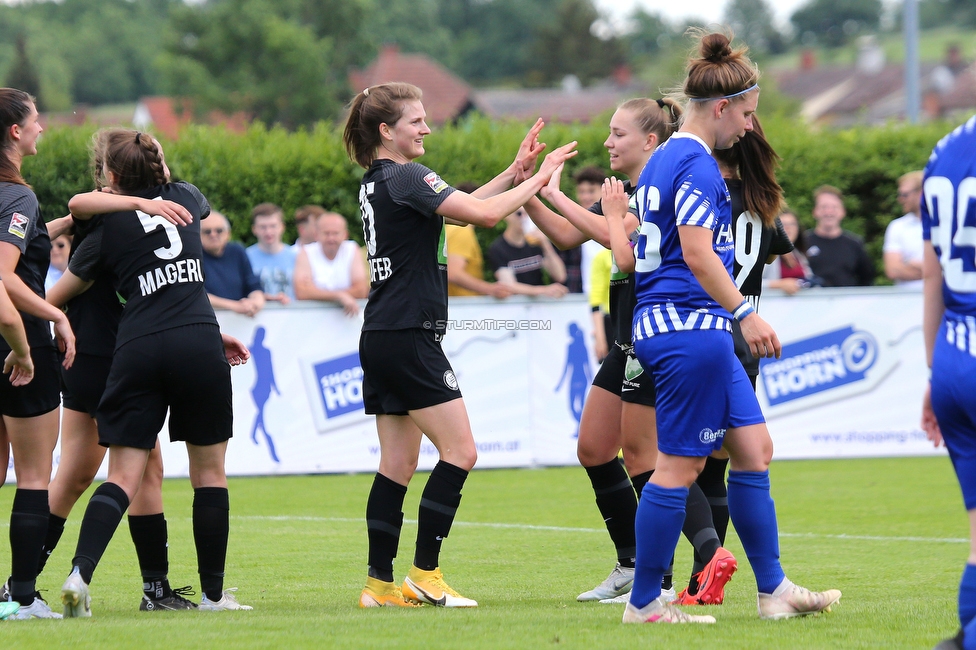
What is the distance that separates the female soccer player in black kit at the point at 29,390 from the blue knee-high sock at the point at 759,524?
2.81m

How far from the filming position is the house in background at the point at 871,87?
3360 inches

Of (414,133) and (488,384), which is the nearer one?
(414,133)

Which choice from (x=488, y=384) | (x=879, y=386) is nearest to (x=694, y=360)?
(x=488, y=384)

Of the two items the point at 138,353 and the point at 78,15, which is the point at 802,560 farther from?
the point at 78,15

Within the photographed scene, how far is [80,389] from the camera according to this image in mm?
5422

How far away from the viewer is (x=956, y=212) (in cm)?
344

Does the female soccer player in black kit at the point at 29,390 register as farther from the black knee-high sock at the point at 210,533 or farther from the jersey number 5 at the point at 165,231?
the black knee-high sock at the point at 210,533

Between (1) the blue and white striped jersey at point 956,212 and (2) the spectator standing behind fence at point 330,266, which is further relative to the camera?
(2) the spectator standing behind fence at point 330,266

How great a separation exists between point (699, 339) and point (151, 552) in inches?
106

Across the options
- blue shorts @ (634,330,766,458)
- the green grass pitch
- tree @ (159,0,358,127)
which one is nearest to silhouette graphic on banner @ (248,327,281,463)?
the green grass pitch

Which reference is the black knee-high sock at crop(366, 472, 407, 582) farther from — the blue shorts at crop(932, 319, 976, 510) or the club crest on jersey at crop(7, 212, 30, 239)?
the blue shorts at crop(932, 319, 976, 510)

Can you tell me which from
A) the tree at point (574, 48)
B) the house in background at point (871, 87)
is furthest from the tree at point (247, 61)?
the tree at point (574, 48)

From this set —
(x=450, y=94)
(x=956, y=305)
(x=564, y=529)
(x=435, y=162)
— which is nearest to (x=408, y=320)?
(x=956, y=305)

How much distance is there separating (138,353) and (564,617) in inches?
80.3
